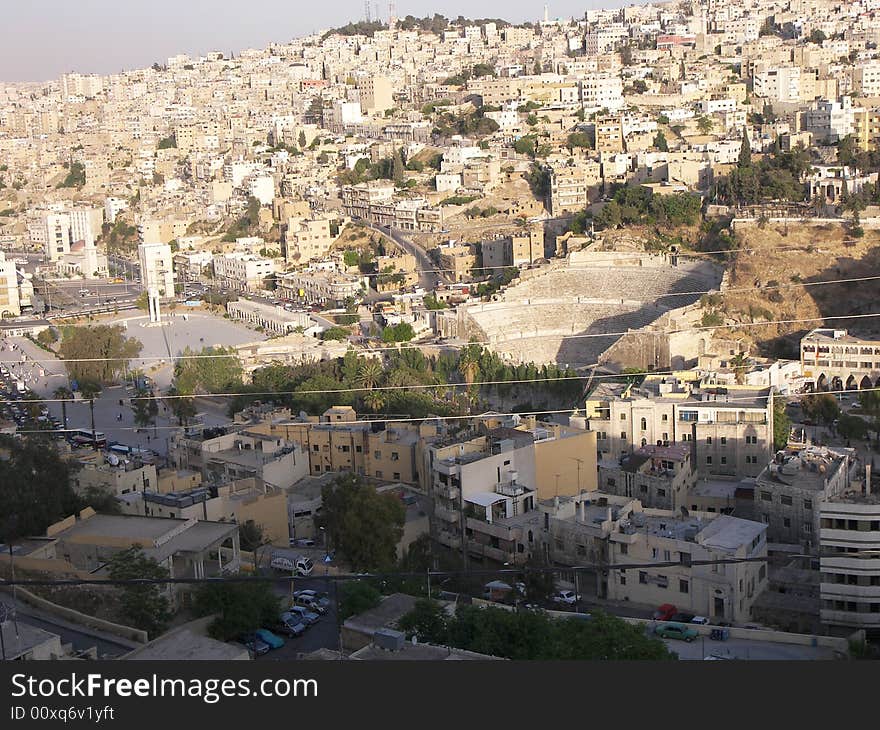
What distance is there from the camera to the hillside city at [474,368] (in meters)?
5.26

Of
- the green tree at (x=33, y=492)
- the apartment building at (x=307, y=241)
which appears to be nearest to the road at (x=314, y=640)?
the green tree at (x=33, y=492)

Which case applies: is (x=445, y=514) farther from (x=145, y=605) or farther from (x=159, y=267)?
(x=159, y=267)

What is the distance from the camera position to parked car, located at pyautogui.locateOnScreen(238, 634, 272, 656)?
462 centimetres

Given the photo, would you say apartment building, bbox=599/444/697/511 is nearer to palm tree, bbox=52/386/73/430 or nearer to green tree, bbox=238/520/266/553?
green tree, bbox=238/520/266/553

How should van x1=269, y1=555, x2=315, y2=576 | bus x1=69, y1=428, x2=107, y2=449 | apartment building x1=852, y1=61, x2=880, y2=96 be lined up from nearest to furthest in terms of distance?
van x1=269, y1=555, x2=315, y2=576
bus x1=69, y1=428, x2=107, y2=449
apartment building x1=852, y1=61, x2=880, y2=96

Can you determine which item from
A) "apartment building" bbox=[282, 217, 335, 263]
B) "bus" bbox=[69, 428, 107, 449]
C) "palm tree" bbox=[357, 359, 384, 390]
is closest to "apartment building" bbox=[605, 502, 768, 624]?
"bus" bbox=[69, 428, 107, 449]

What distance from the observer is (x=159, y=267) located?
17656 mm

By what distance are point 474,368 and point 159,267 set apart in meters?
7.97

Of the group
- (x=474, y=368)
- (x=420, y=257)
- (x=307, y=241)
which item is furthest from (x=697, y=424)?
(x=307, y=241)

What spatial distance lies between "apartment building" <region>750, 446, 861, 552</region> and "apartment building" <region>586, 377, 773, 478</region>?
0.91 meters

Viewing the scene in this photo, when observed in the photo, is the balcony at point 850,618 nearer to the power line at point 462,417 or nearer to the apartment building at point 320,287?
the power line at point 462,417

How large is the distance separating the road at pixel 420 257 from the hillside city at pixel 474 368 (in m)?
0.07

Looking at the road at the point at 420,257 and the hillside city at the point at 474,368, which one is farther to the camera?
the road at the point at 420,257

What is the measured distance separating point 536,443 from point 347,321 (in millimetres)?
6746
